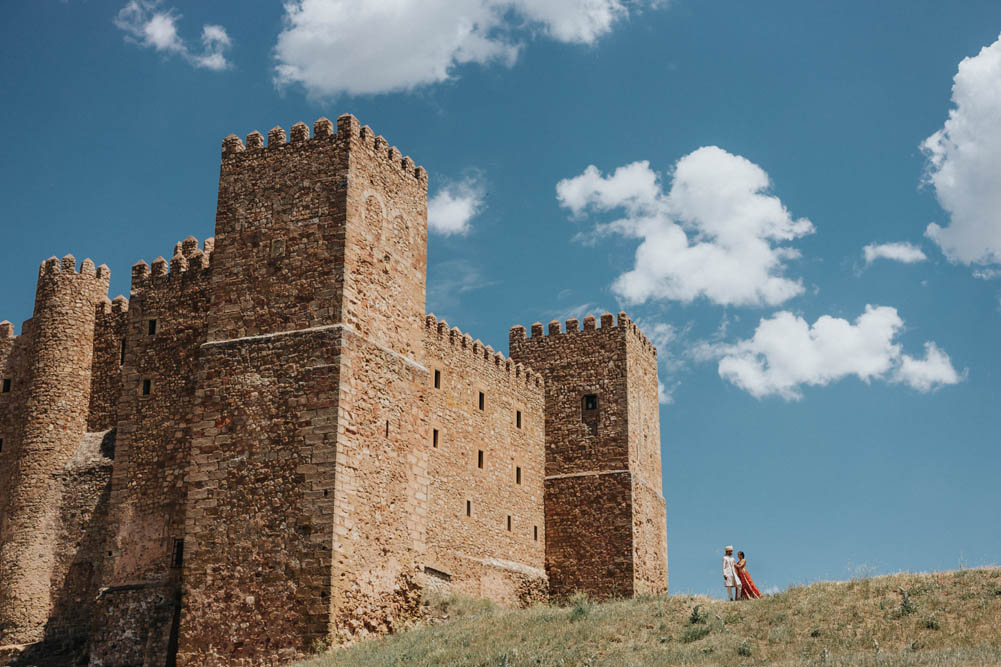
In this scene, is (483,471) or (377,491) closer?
(377,491)

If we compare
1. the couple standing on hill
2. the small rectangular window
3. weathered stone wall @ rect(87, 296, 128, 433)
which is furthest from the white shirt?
weathered stone wall @ rect(87, 296, 128, 433)

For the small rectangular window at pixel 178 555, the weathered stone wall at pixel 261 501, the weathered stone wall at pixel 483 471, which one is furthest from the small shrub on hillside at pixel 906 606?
the small rectangular window at pixel 178 555

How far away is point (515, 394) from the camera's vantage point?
31109 millimetres

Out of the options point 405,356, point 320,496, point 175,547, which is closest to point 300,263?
point 405,356

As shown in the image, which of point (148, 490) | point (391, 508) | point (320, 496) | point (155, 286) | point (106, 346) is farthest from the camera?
point (106, 346)

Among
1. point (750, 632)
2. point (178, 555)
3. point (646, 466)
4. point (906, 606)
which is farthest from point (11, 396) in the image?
point (906, 606)

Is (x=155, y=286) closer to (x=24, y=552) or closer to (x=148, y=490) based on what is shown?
(x=148, y=490)

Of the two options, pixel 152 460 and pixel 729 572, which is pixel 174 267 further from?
pixel 729 572

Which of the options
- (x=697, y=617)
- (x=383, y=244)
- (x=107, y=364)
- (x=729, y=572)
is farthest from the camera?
(x=107, y=364)

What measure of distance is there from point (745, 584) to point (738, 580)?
15 cm

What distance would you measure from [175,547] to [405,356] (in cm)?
567

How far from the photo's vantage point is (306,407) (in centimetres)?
2064

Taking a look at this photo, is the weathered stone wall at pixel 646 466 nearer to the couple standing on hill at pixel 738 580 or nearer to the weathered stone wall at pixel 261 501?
the couple standing on hill at pixel 738 580

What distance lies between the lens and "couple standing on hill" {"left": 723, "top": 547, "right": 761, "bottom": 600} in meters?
21.6
